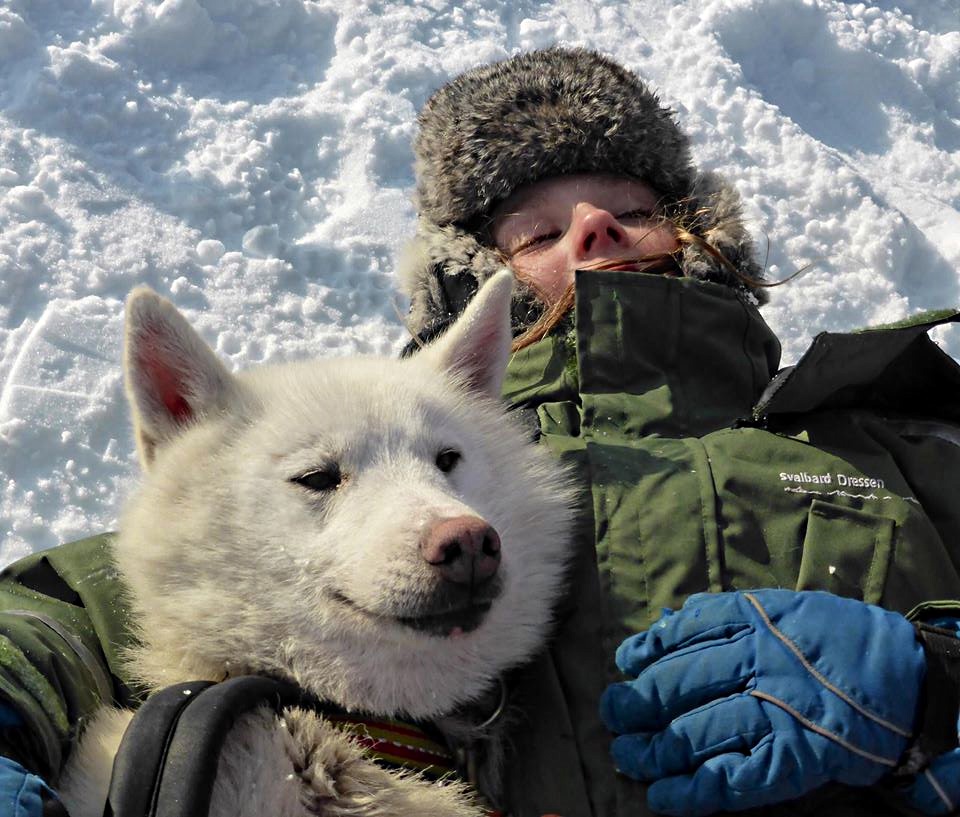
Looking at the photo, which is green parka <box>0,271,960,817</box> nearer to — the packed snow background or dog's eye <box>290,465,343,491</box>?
dog's eye <box>290,465,343,491</box>

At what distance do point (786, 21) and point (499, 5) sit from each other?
2108mm

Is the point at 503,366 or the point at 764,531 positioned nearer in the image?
the point at 764,531

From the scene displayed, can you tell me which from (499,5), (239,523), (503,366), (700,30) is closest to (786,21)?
(700,30)

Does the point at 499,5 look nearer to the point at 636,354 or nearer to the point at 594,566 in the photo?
the point at 636,354

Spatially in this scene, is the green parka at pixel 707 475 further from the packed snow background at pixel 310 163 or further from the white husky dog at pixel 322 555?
the packed snow background at pixel 310 163

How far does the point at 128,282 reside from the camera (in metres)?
4.70

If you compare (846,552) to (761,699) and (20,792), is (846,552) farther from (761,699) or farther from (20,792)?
(20,792)

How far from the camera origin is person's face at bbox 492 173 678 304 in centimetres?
331

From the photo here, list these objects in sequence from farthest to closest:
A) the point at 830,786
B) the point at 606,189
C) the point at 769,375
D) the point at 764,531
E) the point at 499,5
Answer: the point at 499,5 → the point at 606,189 → the point at 769,375 → the point at 764,531 → the point at 830,786

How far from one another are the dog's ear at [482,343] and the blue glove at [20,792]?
4.69 feet

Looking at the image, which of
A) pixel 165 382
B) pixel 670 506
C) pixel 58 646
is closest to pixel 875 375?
pixel 670 506

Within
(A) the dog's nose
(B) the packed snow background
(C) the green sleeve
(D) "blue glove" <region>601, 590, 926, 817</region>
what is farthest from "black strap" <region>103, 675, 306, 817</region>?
(B) the packed snow background

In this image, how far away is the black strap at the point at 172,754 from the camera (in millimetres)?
1673

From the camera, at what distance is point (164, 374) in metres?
2.39
